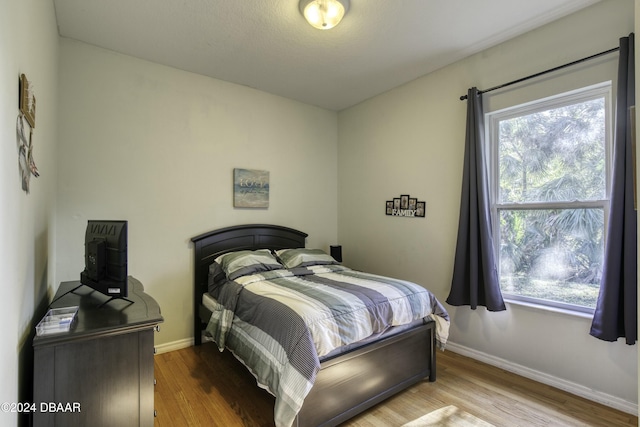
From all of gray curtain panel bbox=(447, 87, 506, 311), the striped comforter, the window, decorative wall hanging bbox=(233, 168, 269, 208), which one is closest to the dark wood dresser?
the striped comforter

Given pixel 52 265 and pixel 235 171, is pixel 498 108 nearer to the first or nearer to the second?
pixel 235 171

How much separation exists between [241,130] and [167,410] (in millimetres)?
2702

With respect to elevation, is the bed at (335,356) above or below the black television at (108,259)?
below

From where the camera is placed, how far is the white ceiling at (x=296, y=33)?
224 cm

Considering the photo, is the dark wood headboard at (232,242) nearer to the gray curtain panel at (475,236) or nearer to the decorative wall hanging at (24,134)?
the decorative wall hanging at (24,134)

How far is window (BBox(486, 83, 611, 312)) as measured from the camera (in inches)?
88.5

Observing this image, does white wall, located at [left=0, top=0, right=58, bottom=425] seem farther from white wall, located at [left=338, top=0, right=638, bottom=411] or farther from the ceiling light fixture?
white wall, located at [left=338, top=0, right=638, bottom=411]

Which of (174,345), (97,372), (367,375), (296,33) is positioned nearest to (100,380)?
(97,372)

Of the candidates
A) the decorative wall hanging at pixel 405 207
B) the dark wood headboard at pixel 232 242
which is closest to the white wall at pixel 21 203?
the dark wood headboard at pixel 232 242

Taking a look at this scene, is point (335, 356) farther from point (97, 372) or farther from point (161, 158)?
point (161, 158)

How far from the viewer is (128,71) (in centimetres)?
287

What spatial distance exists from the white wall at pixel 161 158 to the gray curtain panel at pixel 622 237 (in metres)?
2.98

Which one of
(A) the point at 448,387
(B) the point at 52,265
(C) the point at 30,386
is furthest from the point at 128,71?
(A) the point at 448,387

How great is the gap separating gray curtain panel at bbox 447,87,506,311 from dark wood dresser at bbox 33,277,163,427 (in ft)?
7.96
